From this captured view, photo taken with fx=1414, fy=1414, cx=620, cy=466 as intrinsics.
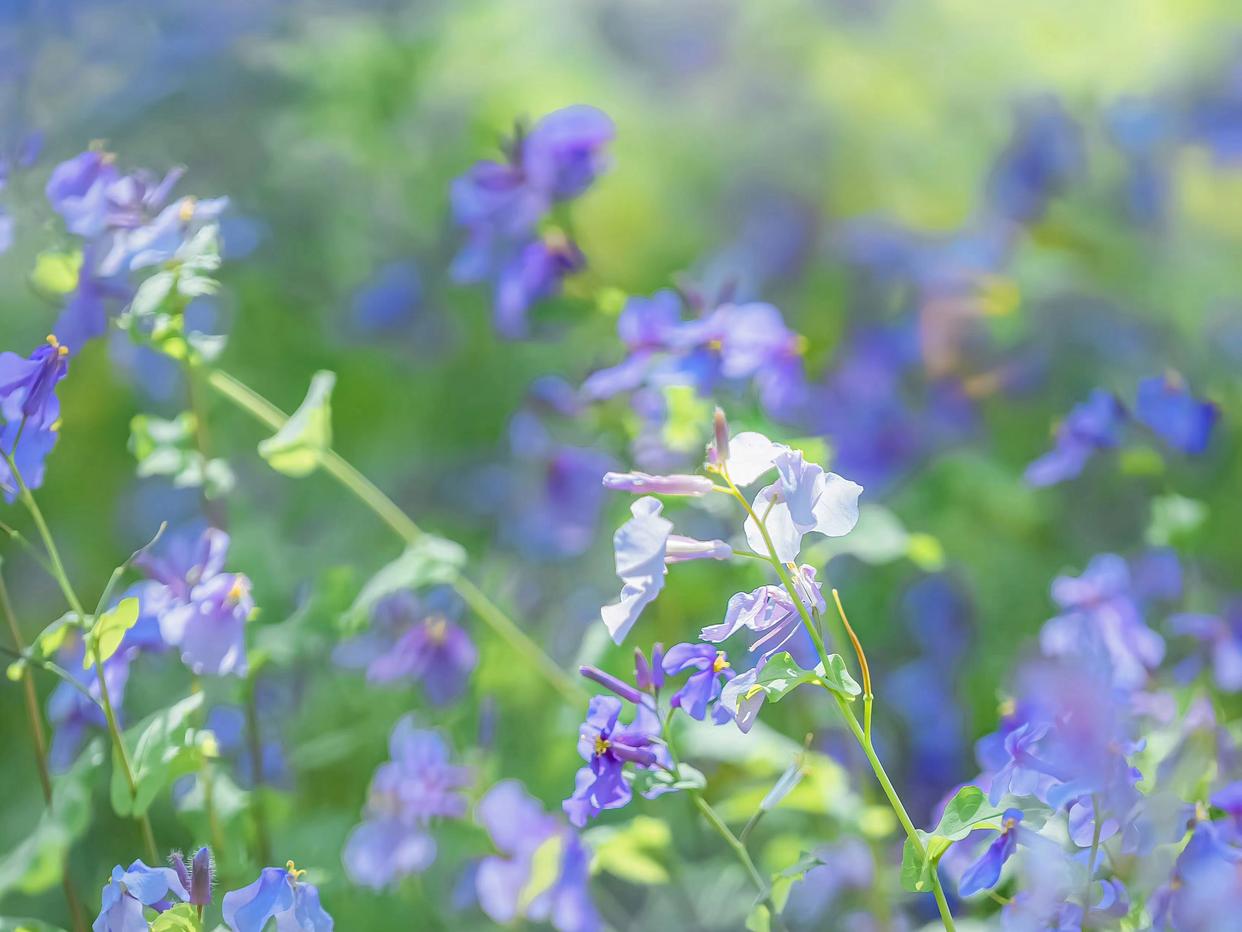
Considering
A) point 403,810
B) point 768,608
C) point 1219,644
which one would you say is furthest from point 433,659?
point 1219,644

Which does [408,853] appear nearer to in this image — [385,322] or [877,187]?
[385,322]

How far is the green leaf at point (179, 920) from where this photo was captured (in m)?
0.67

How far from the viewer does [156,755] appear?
2.69ft

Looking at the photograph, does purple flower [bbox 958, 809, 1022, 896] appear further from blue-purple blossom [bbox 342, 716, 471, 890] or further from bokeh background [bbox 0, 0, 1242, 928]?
blue-purple blossom [bbox 342, 716, 471, 890]

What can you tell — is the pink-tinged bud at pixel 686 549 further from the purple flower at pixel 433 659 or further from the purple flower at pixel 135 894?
the purple flower at pixel 433 659

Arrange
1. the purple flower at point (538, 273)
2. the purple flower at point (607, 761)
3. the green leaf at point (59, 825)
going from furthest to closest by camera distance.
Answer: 1. the purple flower at point (538, 273)
2. the green leaf at point (59, 825)
3. the purple flower at point (607, 761)

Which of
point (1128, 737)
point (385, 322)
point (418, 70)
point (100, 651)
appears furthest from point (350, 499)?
point (1128, 737)

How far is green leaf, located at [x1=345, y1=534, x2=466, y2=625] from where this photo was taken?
0.96 meters

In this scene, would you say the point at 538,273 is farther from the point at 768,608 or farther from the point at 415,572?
the point at 768,608

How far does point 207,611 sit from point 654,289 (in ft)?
3.30

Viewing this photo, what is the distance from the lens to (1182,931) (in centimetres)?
69

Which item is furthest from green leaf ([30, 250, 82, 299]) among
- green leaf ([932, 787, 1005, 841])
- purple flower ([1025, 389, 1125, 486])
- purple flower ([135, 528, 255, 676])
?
purple flower ([1025, 389, 1125, 486])

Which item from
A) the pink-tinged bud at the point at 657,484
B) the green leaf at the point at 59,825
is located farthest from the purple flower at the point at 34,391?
the pink-tinged bud at the point at 657,484

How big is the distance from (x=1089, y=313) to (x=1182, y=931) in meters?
1.20
